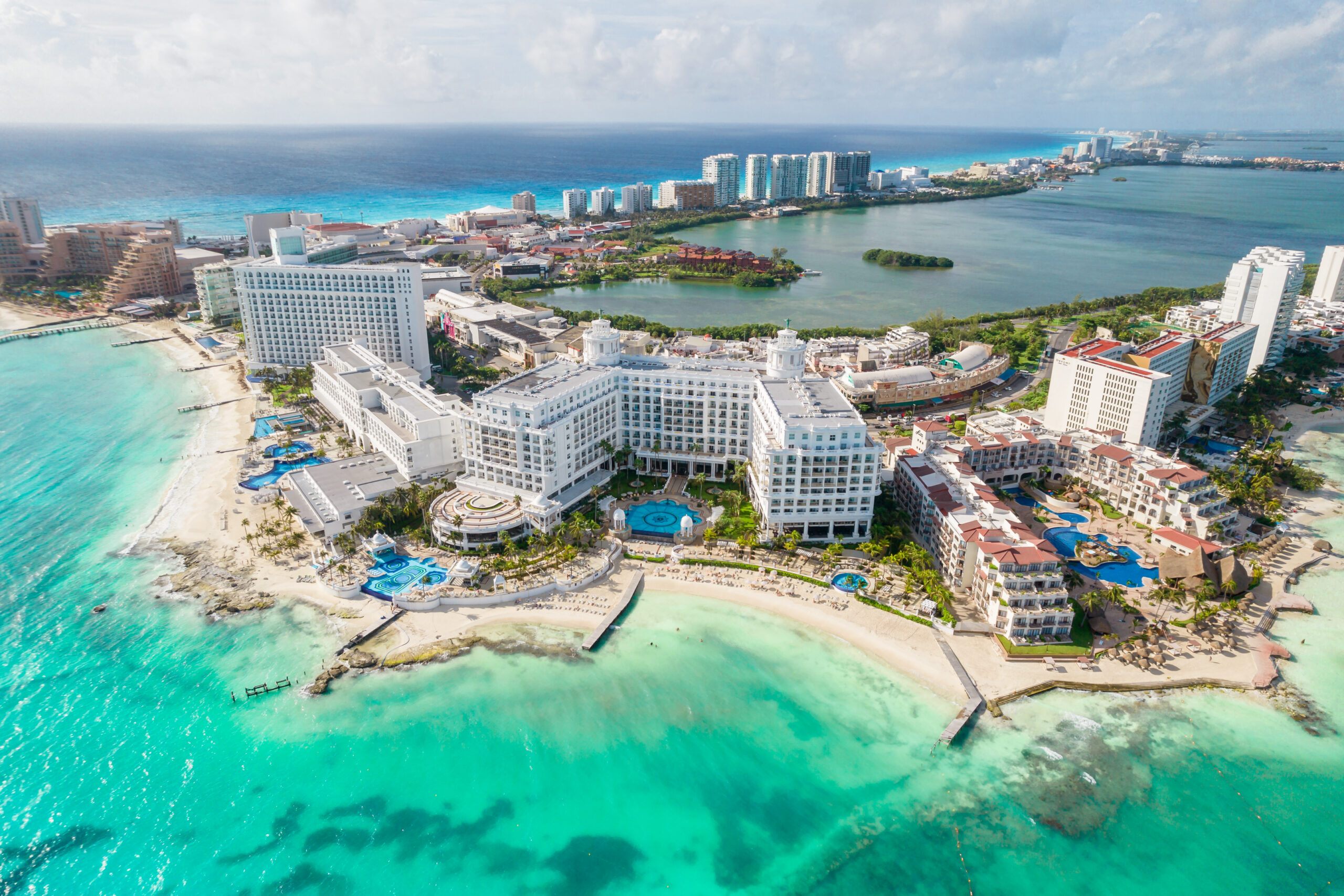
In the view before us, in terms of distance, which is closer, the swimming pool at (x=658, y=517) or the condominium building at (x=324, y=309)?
the swimming pool at (x=658, y=517)

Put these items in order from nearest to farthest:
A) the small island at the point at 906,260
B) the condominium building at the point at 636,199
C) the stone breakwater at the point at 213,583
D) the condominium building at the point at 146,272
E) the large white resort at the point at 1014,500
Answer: the large white resort at the point at 1014,500 < the stone breakwater at the point at 213,583 < the condominium building at the point at 146,272 < the small island at the point at 906,260 < the condominium building at the point at 636,199

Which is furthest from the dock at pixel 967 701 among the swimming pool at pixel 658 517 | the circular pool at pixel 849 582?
the swimming pool at pixel 658 517

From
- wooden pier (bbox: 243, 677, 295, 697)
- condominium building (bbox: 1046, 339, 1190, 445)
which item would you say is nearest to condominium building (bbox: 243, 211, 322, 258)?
wooden pier (bbox: 243, 677, 295, 697)

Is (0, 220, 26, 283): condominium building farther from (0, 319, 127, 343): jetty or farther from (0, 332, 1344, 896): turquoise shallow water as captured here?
(0, 332, 1344, 896): turquoise shallow water

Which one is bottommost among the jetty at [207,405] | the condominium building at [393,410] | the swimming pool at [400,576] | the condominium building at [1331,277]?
the swimming pool at [400,576]

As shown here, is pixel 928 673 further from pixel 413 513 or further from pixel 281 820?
pixel 413 513

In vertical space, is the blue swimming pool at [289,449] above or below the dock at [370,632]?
above

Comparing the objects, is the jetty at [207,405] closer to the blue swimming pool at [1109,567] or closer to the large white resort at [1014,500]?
the large white resort at [1014,500]
